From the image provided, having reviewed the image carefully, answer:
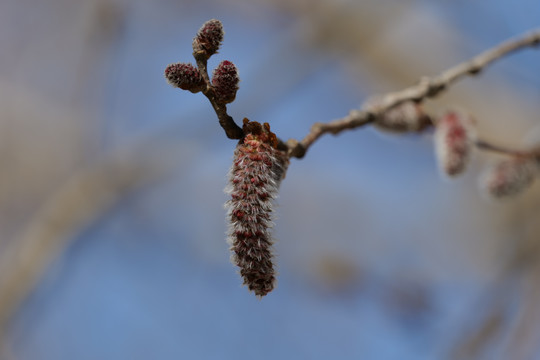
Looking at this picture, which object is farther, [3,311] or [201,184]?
[201,184]

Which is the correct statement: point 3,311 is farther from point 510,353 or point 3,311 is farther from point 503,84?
point 503,84

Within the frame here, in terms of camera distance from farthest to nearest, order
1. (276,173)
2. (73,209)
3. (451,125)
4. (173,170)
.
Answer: (173,170) → (73,209) → (451,125) → (276,173)

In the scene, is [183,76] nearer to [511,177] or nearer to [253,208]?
[253,208]

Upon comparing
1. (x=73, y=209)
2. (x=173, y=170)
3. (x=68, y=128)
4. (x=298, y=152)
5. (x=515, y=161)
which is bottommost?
(x=298, y=152)

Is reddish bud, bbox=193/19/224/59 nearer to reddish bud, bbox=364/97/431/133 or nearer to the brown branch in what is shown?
the brown branch

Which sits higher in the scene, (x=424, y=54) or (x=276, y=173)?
(x=424, y=54)

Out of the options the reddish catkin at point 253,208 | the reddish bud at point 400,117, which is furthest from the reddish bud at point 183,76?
the reddish bud at point 400,117

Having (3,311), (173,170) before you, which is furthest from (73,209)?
(173,170)

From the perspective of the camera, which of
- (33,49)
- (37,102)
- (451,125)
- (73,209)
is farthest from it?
(37,102)
